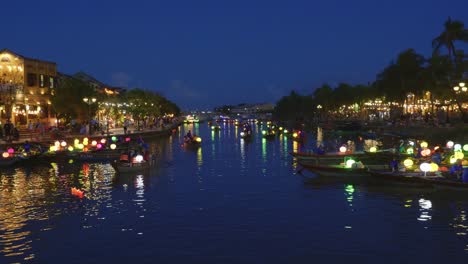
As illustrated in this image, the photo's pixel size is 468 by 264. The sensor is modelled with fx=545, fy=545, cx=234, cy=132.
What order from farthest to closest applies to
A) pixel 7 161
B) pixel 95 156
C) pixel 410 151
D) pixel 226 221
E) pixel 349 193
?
pixel 95 156 → pixel 7 161 → pixel 410 151 → pixel 349 193 → pixel 226 221

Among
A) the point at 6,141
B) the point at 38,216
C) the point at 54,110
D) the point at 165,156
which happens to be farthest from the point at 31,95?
the point at 38,216

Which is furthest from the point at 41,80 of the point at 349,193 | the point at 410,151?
the point at 349,193

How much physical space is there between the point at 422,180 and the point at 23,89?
65.3 meters

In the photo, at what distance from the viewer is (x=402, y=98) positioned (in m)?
110

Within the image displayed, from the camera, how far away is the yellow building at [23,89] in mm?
75812

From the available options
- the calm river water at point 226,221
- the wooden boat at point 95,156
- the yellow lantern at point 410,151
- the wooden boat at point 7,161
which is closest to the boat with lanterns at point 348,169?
the calm river water at point 226,221

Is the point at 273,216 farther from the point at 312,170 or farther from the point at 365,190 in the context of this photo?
the point at 312,170

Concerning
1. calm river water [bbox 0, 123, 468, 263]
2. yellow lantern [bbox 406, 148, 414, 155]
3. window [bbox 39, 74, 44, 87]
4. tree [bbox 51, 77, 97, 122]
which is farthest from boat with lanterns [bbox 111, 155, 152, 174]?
window [bbox 39, 74, 44, 87]

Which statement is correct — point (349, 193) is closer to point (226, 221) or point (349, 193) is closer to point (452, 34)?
point (226, 221)

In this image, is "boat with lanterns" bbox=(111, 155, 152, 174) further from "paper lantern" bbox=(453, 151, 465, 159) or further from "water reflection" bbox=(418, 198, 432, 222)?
"paper lantern" bbox=(453, 151, 465, 159)

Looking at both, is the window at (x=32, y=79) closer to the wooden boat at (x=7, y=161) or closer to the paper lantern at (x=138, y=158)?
the wooden boat at (x=7, y=161)

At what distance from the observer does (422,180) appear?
1241 inches

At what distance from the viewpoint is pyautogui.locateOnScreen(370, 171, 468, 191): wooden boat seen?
30.1m

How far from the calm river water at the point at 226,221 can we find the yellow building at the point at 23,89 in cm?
3906
